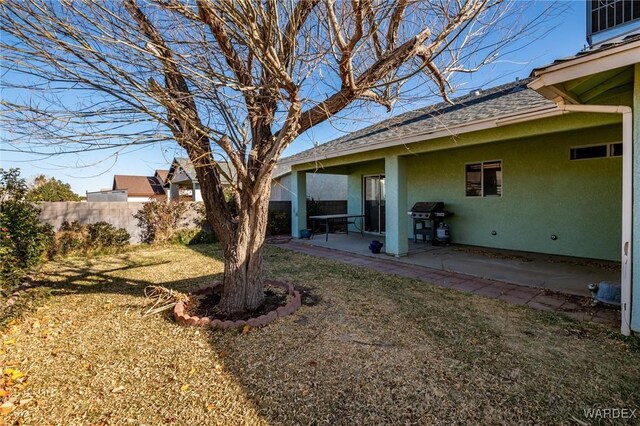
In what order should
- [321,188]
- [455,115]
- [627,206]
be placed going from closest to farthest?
[627,206], [455,115], [321,188]

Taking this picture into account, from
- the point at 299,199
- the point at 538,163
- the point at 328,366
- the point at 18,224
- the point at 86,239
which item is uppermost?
the point at 538,163

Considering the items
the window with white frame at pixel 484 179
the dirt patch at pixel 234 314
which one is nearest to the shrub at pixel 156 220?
the dirt patch at pixel 234 314

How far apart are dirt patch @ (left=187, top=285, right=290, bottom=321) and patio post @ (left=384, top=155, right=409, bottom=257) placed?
11.5ft

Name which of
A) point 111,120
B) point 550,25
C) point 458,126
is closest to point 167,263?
point 111,120

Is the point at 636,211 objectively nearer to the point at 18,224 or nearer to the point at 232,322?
the point at 232,322

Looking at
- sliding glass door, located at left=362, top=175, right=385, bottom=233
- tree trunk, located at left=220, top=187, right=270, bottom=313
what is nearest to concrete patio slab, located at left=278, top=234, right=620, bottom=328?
sliding glass door, located at left=362, top=175, right=385, bottom=233

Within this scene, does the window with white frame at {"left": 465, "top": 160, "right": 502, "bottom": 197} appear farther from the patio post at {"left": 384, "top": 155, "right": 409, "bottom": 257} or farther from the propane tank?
the patio post at {"left": 384, "top": 155, "right": 409, "bottom": 257}

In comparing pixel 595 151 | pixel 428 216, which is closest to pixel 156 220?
pixel 428 216

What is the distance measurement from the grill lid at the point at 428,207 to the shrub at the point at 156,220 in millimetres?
8000

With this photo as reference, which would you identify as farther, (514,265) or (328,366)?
(514,265)

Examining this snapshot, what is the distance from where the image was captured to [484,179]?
320 inches

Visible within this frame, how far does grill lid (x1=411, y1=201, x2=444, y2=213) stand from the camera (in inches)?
338

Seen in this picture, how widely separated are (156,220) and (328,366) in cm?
903

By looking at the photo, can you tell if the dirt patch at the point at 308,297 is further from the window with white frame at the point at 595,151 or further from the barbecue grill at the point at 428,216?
the window with white frame at the point at 595,151
